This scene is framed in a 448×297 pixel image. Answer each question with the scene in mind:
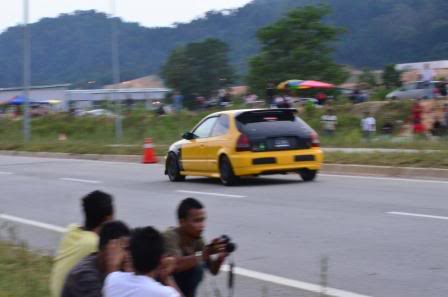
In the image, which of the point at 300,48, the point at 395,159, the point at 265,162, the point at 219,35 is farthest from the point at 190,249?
the point at 219,35

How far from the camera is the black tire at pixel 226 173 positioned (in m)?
16.6

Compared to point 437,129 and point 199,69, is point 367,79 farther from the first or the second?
point 437,129

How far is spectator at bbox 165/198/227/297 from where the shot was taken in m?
5.67

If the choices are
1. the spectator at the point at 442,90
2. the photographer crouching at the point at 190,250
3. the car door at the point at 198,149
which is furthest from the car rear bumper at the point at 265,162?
the spectator at the point at 442,90

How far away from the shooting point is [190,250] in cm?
595

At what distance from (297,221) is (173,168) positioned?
7.19m

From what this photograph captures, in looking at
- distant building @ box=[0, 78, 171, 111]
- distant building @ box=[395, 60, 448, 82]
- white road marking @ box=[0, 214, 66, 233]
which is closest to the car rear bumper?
white road marking @ box=[0, 214, 66, 233]

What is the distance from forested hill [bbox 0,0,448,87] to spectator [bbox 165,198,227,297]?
272 ft

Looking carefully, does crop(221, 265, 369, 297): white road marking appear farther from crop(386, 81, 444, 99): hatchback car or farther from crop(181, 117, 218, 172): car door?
crop(386, 81, 444, 99): hatchback car

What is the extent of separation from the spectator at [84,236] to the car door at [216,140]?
1096 centimetres

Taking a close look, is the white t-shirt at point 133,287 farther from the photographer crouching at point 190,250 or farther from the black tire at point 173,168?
the black tire at point 173,168

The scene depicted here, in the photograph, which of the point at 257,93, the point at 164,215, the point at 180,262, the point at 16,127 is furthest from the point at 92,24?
the point at 180,262

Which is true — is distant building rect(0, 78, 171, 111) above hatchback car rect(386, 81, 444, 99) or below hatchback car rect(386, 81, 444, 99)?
above

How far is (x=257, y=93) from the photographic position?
67.1 m
